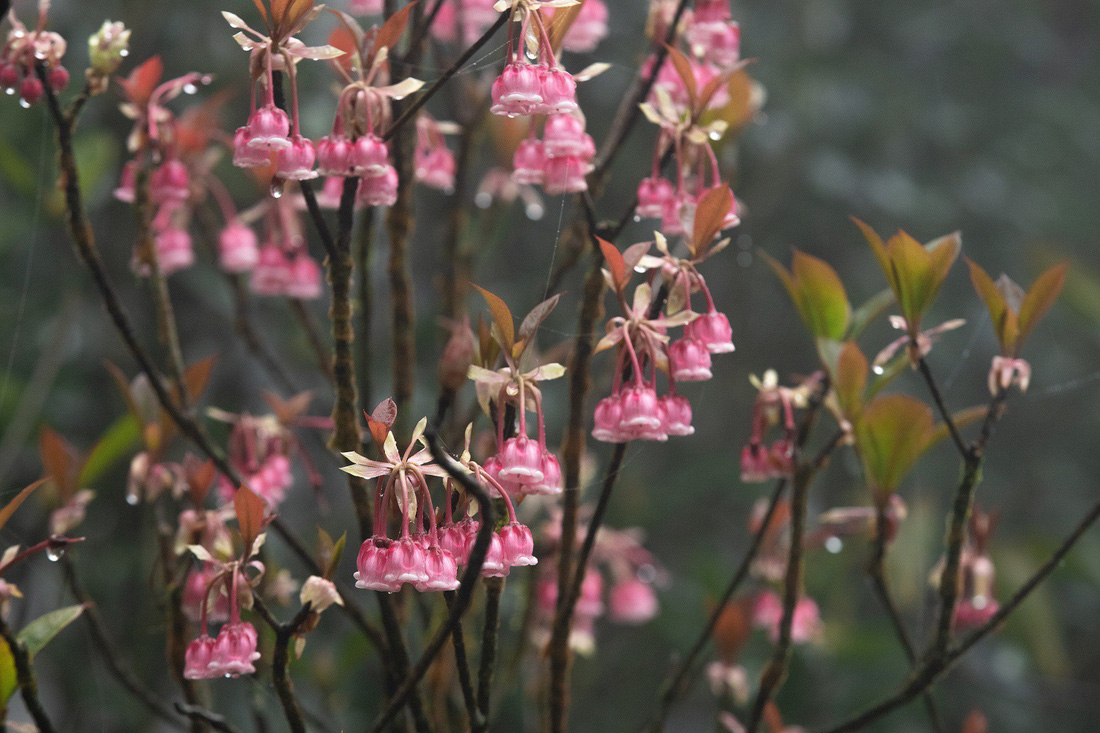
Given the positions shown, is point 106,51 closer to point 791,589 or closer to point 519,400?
point 519,400

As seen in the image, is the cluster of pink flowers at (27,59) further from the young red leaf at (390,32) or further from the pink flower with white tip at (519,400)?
the pink flower with white tip at (519,400)

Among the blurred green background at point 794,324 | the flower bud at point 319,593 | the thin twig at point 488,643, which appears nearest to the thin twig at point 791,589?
the thin twig at point 488,643

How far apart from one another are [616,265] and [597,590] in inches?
22.3

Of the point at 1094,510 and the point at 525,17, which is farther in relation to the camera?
the point at 1094,510

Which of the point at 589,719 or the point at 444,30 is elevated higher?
the point at 444,30

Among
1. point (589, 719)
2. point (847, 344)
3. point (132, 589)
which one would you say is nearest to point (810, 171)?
point (589, 719)

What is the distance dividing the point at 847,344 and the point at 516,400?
30cm

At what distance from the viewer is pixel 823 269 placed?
0.73 m

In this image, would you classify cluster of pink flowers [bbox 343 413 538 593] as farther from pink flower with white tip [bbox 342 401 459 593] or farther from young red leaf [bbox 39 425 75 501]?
young red leaf [bbox 39 425 75 501]

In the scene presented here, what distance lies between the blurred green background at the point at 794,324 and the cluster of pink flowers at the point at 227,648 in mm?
901

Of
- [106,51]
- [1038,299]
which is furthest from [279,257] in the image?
[1038,299]

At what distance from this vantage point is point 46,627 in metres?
0.62

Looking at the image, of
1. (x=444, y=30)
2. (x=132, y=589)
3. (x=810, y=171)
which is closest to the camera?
(x=444, y=30)

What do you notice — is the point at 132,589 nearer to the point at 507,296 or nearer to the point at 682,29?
the point at 507,296
